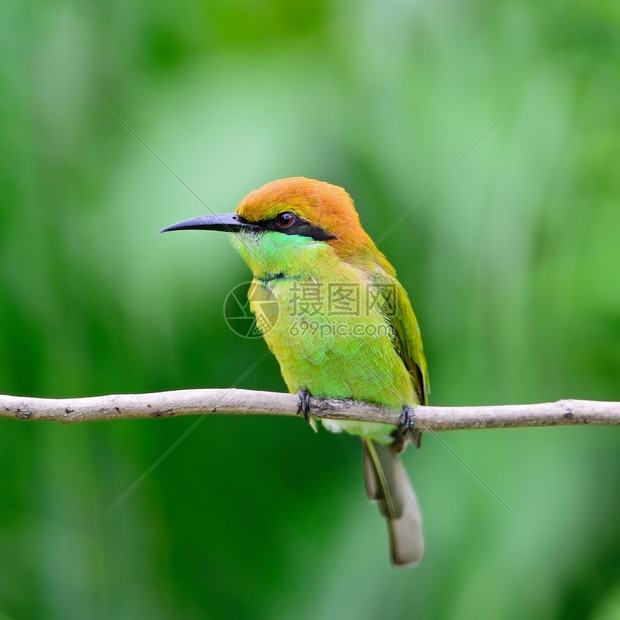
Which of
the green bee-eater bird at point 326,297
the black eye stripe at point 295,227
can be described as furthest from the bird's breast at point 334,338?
the black eye stripe at point 295,227

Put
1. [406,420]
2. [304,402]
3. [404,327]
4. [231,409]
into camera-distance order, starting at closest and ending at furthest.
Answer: [231,409] < [304,402] < [406,420] < [404,327]


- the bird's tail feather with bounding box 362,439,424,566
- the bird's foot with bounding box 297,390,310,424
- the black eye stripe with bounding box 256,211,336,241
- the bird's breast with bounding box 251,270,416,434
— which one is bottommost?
the bird's tail feather with bounding box 362,439,424,566

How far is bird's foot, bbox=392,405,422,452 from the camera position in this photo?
7.47 ft

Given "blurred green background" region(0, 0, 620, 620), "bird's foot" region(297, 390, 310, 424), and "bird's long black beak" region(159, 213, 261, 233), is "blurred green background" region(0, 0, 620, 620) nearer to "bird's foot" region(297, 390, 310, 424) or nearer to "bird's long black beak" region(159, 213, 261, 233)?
"bird's long black beak" region(159, 213, 261, 233)

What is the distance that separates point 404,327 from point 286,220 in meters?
0.53

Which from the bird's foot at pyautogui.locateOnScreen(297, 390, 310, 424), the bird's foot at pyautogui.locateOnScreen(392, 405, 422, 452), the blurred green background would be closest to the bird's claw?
the bird's foot at pyautogui.locateOnScreen(392, 405, 422, 452)

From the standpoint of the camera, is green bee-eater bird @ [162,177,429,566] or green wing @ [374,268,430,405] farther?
green wing @ [374,268,430,405]

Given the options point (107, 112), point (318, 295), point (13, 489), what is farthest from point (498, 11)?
point (13, 489)

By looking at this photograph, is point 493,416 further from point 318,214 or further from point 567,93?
point 567,93

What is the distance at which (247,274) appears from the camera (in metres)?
2.50

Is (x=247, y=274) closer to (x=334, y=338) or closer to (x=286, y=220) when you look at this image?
(x=286, y=220)

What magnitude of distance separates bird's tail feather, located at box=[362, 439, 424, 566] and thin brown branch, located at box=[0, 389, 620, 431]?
0.68m

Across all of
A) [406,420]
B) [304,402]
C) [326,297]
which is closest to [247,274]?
[326,297]

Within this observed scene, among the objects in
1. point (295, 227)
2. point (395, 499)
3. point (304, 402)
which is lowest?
point (395, 499)
